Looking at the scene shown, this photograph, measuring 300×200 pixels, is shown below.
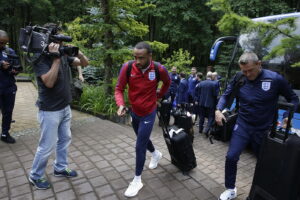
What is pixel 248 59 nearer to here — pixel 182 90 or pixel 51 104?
pixel 51 104

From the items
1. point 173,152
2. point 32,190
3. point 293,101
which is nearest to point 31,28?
point 32,190

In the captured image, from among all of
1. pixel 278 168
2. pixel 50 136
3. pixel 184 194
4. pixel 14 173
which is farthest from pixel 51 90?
pixel 278 168

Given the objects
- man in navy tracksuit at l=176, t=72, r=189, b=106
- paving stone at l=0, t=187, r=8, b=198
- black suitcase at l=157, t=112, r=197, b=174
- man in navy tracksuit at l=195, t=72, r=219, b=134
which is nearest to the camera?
paving stone at l=0, t=187, r=8, b=198

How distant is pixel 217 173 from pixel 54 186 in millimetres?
2667

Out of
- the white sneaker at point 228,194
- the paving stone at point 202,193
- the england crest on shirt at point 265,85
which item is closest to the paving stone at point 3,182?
the paving stone at point 202,193

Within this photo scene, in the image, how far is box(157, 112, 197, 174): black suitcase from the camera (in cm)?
375

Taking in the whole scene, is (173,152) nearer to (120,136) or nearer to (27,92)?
(120,136)

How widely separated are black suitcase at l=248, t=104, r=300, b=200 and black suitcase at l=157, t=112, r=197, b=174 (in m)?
1.18

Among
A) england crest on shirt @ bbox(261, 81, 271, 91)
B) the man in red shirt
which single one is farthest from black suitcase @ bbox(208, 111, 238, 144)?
the man in red shirt

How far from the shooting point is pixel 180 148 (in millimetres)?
3748

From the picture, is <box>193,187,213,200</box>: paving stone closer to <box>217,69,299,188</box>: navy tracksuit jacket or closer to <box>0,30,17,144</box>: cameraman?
<box>217,69,299,188</box>: navy tracksuit jacket

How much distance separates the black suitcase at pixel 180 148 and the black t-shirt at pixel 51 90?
157cm

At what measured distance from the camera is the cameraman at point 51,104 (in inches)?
112

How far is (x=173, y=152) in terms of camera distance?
3893 mm
